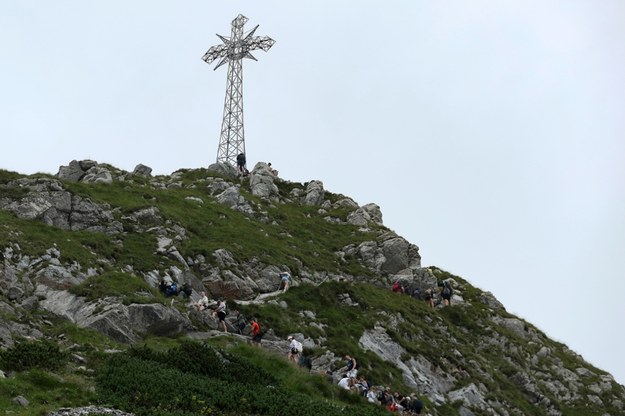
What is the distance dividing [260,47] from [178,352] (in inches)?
2316

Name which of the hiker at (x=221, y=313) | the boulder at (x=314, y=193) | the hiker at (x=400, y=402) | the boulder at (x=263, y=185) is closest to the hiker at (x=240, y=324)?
the hiker at (x=221, y=313)

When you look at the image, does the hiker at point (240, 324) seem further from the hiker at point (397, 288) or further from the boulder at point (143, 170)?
the boulder at point (143, 170)

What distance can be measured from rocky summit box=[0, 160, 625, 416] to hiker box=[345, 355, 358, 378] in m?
0.36

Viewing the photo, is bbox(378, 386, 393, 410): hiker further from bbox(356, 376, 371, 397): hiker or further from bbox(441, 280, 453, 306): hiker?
bbox(441, 280, 453, 306): hiker

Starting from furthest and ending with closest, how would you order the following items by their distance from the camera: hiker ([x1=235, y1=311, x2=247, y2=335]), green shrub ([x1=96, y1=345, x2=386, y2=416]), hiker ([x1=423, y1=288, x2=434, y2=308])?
hiker ([x1=423, y1=288, x2=434, y2=308]) → hiker ([x1=235, y1=311, x2=247, y2=335]) → green shrub ([x1=96, y1=345, x2=386, y2=416])

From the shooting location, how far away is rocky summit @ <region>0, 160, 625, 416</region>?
34844 millimetres

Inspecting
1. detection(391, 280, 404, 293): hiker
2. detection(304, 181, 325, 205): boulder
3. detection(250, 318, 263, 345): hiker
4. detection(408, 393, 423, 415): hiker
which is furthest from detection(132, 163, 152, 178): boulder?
detection(408, 393, 423, 415): hiker

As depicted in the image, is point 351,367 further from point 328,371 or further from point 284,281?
point 284,281

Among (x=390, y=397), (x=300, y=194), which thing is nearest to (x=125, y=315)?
(x=390, y=397)

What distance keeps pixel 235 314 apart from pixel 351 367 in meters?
7.81

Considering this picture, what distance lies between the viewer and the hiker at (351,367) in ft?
151

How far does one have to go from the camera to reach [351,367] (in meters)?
47.3

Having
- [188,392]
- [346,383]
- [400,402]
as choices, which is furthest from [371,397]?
[188,392]

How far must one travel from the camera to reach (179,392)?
3331cm
